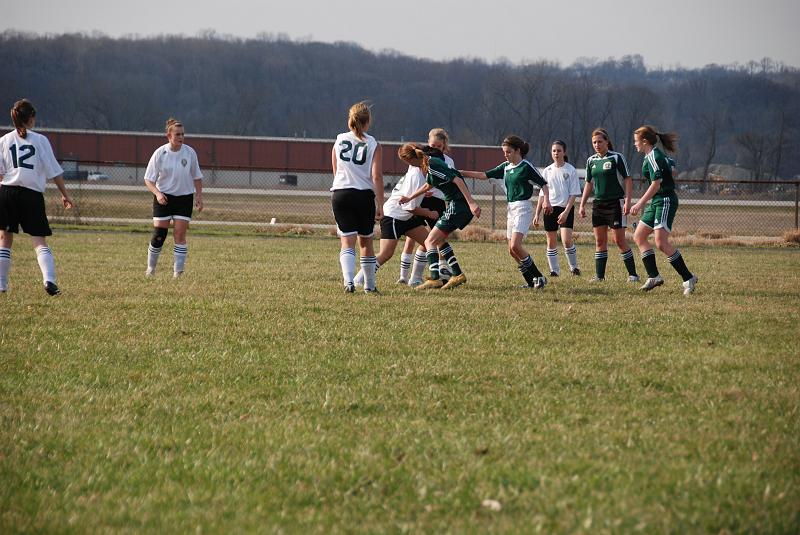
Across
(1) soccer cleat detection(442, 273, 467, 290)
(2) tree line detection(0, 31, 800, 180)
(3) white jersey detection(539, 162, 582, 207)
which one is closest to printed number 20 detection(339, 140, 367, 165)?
(1) soccer cleat detection(442, 273, 467, 290)

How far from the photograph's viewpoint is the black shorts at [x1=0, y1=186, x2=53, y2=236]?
991 centimetres

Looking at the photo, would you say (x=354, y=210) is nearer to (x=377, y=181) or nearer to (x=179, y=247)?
(x=377, y=181)

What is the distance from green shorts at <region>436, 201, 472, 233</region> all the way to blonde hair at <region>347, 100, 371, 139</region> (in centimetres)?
163

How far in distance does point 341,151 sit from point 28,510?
275 inches

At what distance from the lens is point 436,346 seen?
7.24m

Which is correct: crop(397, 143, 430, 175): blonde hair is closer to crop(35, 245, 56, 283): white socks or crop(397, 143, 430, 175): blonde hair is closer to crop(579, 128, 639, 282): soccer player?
crop(579, 128, 639, 282): soccer player

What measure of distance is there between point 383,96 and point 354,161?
165868 mm

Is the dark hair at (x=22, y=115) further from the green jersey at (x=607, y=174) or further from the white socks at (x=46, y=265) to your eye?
the green jersey at (x=607, y=174)

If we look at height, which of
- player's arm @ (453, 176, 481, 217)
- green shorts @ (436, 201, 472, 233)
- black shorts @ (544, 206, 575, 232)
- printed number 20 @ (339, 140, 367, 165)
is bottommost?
black shorts @ (544, 206, 575, 232)

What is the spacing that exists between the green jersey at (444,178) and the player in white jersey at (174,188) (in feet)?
10.7

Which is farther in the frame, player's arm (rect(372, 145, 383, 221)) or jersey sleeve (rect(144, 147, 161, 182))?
jersey sleeve (rect(144, 147, 161, 182))

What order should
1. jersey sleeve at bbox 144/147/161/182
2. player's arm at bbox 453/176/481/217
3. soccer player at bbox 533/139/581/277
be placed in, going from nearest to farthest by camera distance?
player's arm at bbox 453/176/481/217, jersey sleeve at bbox 144/147/161/182, soccer player at bbox 533/139/581/277

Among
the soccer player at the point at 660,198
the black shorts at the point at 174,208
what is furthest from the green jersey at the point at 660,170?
the black shorts at the point at 174,208

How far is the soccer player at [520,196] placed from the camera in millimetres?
11641
